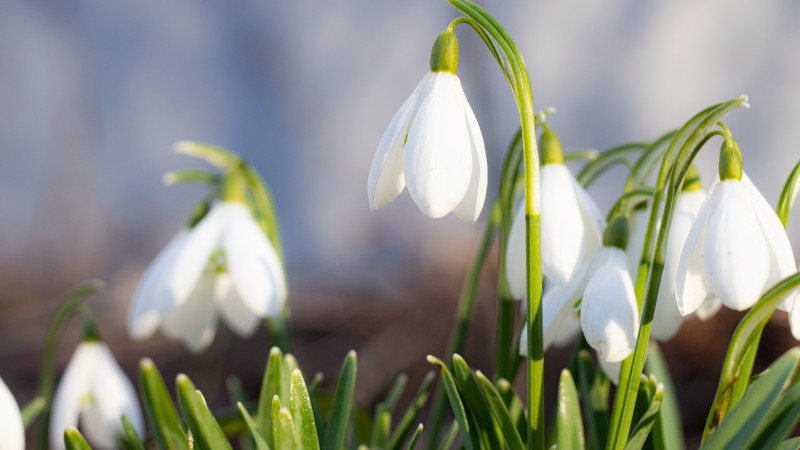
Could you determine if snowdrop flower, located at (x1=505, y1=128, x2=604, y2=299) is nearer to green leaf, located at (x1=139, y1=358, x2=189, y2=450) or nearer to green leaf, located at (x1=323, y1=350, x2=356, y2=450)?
green leaf, located at (x1=323, y1=350, x2=356, y2=450)

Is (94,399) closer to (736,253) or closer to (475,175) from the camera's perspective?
(475,175)

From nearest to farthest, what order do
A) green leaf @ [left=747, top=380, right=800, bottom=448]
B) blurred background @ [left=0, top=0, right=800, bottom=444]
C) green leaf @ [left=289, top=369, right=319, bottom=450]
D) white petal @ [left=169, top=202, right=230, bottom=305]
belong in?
green leaf @ [left=747, top=380, right=800, bottom=448] → green leaf @ [left=289, top=369, right=319, bottom=450] → white petal @ [left=169, top=202, right=230, bottom=305] → blurred background @ [left=0, top=0, right=800, bottom=444]

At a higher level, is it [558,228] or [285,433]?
[558,228]

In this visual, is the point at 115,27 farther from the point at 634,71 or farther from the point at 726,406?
the point at 726,406

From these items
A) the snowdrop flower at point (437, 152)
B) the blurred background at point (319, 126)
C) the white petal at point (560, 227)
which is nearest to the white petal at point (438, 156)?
the snowdrop flower at point (437, 152)

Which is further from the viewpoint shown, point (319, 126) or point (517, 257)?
point (319, 126)

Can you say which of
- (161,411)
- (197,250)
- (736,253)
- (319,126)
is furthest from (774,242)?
(319,126)


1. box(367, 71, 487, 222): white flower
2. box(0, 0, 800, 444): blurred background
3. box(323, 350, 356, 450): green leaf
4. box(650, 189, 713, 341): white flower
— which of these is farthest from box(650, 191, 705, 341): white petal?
box(0, 0, 800, 444): blurred background

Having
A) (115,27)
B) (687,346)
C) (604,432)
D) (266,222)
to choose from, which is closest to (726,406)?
(604,432)
